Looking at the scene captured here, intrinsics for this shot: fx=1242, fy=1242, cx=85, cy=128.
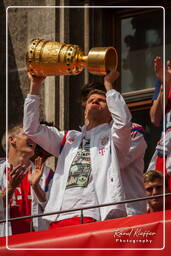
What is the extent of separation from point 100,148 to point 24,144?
41.9 inches

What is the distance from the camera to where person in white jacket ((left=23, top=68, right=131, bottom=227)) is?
1002 centimetres


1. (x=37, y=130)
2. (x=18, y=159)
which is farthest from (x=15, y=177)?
(x=37, y=130)

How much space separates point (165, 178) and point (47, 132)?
1082 millimetres

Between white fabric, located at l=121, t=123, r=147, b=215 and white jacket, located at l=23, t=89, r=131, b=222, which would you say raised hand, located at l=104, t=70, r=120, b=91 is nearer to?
white jacket, located at l=23, t=89, r=131, b=222

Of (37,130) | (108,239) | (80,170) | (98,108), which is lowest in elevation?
(108,239)

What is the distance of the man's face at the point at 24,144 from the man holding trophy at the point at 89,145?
416mm

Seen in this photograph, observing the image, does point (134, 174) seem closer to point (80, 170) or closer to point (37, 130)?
point (80, 170)

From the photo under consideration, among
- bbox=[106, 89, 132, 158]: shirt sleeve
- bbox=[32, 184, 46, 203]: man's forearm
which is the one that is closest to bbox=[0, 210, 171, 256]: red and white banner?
bbox=[106, 89, 132, 158]: shirt sleeve

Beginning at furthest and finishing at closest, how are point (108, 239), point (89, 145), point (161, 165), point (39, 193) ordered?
point (161, 165) < point (39, 193) < point (89, 145) < point (108, 239)

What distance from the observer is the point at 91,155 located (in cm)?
1020

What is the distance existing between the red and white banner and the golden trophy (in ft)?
4.66

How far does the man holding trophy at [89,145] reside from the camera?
10.0m

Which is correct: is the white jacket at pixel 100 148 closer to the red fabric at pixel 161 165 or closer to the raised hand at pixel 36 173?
the raised hand at pixel 36 173

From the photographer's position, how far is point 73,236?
965cm
